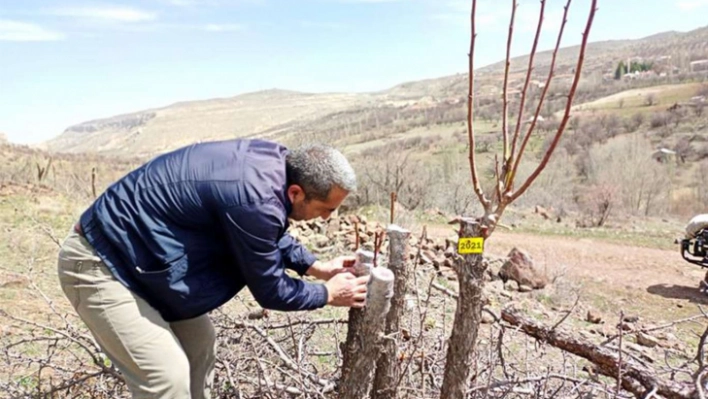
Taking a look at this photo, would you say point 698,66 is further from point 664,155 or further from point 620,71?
point 664,155

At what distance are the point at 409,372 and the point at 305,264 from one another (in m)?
0.85

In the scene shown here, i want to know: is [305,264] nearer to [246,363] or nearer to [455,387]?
[455,387]

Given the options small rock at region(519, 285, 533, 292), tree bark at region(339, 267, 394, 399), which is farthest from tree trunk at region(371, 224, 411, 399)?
small rock at region(519, 285, 533, 292)

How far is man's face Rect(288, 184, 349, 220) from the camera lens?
2.07m

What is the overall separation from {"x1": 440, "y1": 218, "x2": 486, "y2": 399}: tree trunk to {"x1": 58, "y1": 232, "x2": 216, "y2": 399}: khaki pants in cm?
106

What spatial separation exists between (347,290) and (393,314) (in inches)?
15.1

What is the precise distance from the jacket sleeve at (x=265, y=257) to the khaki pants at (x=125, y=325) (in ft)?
1.31

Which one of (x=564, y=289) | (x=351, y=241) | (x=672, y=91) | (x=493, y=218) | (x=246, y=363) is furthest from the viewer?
(x=672, y=91)

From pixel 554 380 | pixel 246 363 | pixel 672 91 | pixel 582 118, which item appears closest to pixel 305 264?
pixel 246 363

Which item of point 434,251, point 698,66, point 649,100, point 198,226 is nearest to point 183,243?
point 198,226

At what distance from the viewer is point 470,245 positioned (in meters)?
2.12

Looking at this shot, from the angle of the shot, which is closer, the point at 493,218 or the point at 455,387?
the point at 493,218

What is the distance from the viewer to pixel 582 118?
4278 cm

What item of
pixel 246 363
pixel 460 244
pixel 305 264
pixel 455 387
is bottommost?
pixel 246 363
